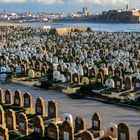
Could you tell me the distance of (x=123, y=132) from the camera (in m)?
15.8

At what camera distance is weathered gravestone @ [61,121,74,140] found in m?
16.2

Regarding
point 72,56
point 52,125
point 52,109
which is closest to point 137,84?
point 52,109

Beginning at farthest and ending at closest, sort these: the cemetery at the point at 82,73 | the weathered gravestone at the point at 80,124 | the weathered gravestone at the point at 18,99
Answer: the cemetery at the point at 82,73
the weathered gravestone at the point at 18,99
the weathered gravestone at the point at 80,124

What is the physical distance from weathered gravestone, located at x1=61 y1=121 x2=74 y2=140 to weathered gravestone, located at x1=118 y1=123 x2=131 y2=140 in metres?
1.70

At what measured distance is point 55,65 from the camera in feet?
105

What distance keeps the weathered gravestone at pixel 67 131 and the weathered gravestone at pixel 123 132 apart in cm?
170

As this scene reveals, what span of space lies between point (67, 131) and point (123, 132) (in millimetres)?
2007

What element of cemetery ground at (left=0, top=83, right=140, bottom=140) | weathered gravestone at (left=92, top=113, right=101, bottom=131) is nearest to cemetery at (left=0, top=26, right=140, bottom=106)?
cemetery ground at (left=0, top=83, right=140, bottom=140)

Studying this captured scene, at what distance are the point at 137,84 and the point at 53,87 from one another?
4931mm

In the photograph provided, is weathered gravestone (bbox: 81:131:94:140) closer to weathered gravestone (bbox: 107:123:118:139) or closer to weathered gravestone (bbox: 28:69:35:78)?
weathered gravestone (bbox: 107:123:118:139)

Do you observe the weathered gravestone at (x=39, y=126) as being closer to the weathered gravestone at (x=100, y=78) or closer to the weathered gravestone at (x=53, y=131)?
the weathered gravestone at (x=53, y=131)

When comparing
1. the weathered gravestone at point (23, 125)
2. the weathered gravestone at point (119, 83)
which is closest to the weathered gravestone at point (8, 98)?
the weathered gravestone at point (23, 125)

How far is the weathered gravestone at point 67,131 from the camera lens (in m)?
16.2

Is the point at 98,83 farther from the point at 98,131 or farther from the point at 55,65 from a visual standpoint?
the point at 98,131
